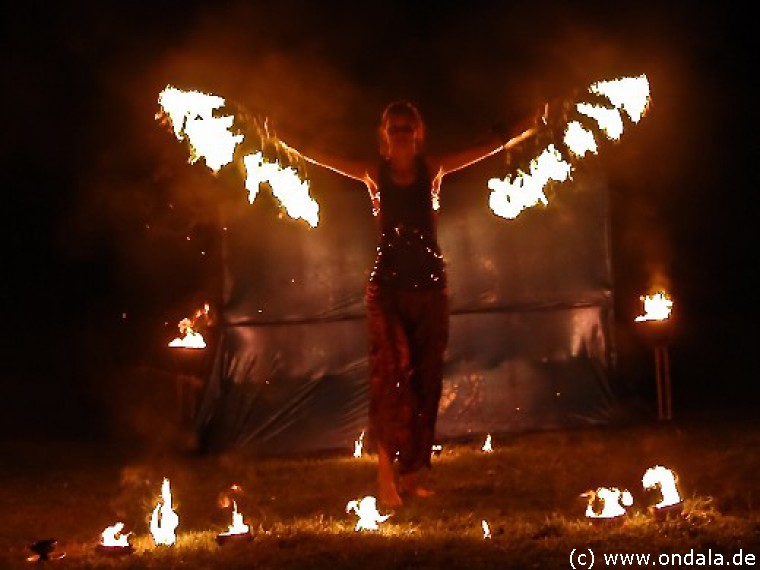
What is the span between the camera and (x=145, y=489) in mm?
8898

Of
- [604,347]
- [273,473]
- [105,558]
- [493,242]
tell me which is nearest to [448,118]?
[493,242]

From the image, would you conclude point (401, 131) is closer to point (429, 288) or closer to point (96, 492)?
point (429, 288)

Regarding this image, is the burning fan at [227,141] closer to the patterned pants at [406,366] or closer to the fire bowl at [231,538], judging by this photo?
the patterned pants at [406,366]

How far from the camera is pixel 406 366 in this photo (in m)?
7.07

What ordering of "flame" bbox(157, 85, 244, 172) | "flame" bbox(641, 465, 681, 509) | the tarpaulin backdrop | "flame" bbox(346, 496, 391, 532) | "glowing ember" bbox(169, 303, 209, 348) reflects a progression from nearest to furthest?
1. "flame" bbox(641, 465, 681, 509)
2. "flame" bbox(346, 496, 391, 532)
3. "flame" bbox(157, 85, 244, 172)
4. "glowing ember" bbox(169, 303, 209, 348)
5. the tarpaulin backdrop

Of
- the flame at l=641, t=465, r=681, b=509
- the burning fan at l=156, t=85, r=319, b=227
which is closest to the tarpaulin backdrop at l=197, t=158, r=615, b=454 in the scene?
the burning fan at l=156, t=85, r=319, b=227

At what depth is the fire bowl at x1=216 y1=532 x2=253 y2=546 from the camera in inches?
244

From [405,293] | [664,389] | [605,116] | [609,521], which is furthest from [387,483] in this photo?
[664,389]

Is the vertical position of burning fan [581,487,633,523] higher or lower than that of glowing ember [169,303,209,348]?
lower

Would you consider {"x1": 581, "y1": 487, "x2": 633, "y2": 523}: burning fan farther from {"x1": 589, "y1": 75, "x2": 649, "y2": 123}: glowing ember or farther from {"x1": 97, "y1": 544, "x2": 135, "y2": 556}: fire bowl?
{"x1": 97, "y1": 544, "x2": 135, "y2": 556}: fire bowl

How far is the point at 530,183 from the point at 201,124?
2.02 m

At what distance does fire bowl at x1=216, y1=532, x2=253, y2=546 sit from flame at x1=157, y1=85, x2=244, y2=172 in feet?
6.85

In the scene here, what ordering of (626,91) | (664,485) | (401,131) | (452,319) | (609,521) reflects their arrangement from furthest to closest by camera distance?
1. (452,319)
2. (626,91)
3. (401,131)
4. (664,485)
5. (609,521)

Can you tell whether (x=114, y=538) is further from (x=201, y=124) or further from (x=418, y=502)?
(x=201, y=124)
